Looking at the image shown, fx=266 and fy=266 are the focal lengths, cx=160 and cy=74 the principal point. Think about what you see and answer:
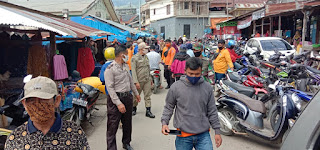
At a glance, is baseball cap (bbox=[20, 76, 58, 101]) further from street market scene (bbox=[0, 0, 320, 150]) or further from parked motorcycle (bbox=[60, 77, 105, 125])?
parked motorcycle (bbox=[60, 77, 105, 125])

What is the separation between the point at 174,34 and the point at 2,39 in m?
34.5

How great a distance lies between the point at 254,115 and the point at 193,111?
208 cm

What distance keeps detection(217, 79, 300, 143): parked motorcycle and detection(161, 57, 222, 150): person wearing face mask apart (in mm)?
1665

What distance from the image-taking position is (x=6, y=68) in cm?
585

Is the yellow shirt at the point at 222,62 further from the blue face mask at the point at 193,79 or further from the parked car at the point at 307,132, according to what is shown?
the parked car at the point at 307,132

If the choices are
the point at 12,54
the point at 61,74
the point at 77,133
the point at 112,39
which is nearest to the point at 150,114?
the point at 61,74

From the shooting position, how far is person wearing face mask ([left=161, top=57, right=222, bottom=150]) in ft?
9.92

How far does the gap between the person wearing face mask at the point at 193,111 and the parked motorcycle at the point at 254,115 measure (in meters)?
1.66

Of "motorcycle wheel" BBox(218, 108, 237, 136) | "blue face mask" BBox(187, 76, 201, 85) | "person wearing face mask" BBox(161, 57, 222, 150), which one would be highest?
"blue face mask" BBox(187, 76, 201, 85)

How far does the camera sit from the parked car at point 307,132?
1798mm

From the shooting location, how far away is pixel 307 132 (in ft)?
6.10

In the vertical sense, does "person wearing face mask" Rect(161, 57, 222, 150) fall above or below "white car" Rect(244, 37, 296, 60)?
below

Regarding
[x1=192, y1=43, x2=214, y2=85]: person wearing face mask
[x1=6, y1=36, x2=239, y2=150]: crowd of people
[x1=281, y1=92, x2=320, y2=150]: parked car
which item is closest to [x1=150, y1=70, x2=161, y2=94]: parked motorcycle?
[x1=192, y1=43, x2=214, y2=85]: person wearing face mask

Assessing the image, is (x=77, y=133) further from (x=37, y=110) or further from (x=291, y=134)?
(x=291, y=134)
